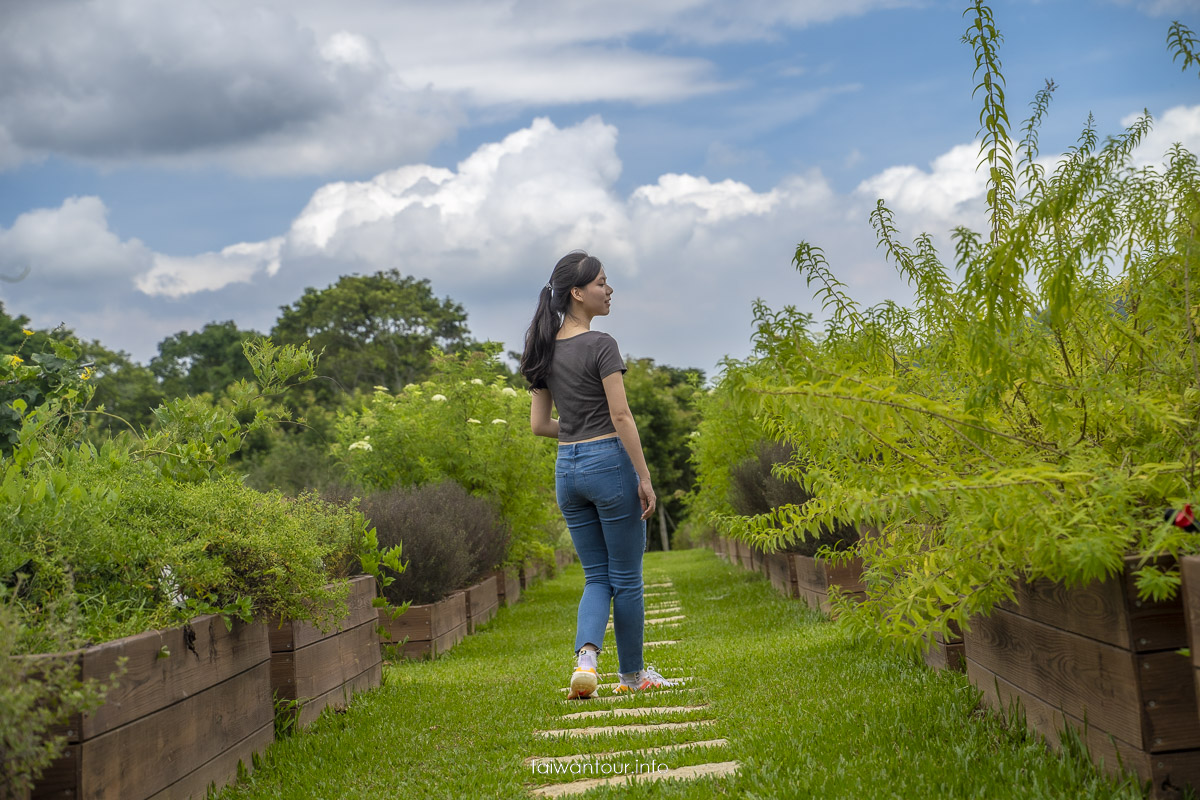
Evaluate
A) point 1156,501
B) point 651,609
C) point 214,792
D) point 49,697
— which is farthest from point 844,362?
point 651,609

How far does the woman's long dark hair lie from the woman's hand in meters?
0.73

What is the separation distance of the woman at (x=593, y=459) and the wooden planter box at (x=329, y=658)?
1.10 meters

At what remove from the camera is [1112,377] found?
2.26 meters

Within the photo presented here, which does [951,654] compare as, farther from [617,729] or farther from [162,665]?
[162,665]

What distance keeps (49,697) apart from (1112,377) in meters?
2.76

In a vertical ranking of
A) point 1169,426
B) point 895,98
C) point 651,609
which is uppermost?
point 895,98

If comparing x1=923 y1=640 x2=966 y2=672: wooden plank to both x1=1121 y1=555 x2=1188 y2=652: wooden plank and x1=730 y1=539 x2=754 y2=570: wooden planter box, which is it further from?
x1=730 y1=539 x2=754 y2=570: wooden planter box

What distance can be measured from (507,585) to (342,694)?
6.09 m

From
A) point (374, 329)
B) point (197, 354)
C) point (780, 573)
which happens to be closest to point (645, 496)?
point (780, 573)

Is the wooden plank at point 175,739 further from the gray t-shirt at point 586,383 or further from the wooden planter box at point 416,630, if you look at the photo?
the wooden planter box at point 416,630

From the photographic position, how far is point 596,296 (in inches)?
161

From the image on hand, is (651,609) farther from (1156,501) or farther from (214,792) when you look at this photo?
(1156,501)

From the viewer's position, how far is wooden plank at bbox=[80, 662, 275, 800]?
2061mm

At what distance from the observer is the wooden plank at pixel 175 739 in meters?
2.06
